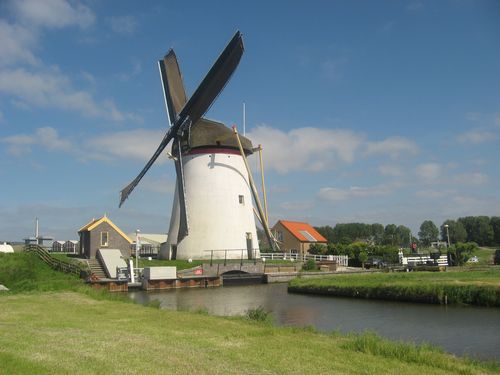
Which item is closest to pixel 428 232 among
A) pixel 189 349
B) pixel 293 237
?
pixel 293 237

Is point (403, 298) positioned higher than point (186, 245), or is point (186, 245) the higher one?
point (186, 245)

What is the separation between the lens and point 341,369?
19.4 feet

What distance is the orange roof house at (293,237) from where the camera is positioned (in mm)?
49559

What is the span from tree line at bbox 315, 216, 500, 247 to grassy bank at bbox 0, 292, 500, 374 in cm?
8814

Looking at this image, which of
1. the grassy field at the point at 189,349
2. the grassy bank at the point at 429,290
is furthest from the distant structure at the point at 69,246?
the grassy field at the point at 189,349

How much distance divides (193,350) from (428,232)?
130641mm

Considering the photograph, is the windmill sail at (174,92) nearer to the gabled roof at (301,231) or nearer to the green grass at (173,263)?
the green grass at (173,263)

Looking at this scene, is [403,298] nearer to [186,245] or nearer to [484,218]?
[186,245]

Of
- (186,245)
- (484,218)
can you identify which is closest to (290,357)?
(186,245)

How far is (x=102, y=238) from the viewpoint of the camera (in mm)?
31109

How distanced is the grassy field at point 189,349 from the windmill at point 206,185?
22065 mm

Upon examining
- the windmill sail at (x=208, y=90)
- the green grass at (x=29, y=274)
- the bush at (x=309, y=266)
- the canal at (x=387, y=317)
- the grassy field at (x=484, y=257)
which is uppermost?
the windmill sail at (x=208, y=90)

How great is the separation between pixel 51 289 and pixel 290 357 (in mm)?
12431

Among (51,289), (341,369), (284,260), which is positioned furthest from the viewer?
(284,260)
